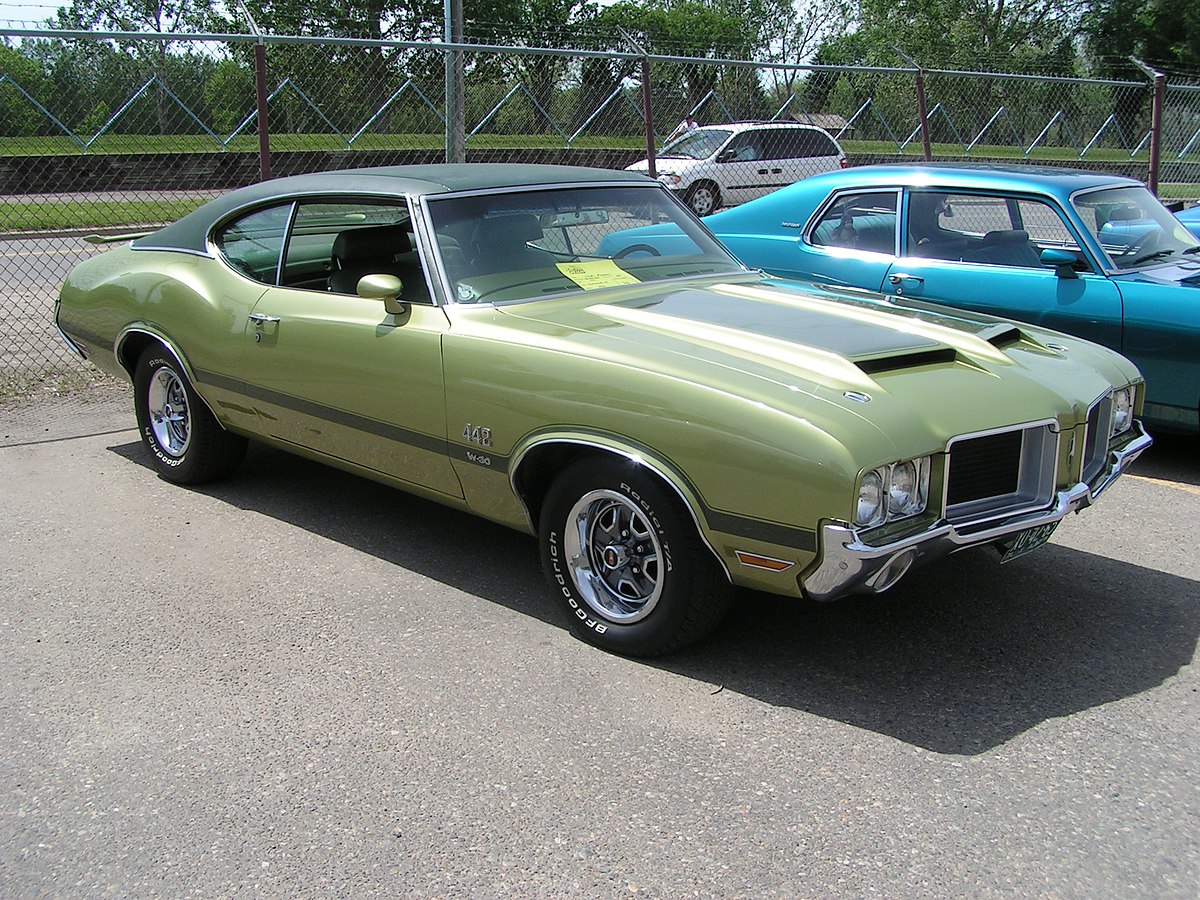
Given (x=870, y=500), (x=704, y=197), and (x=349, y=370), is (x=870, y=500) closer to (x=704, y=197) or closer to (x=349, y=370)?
(x=349, y=370)

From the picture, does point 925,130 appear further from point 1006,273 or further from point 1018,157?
point 1006,273

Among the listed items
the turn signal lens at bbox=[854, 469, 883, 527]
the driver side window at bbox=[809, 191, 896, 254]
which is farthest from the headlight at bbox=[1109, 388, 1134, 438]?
the driver side window at bbox=[809, 191, 896, 254]

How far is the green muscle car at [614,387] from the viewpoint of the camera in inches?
135

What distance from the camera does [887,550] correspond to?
3287 mm

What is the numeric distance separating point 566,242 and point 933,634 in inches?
84.6

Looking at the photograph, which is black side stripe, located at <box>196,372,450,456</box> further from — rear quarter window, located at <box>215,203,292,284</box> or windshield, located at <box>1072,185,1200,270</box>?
windshield, located at <box>1072,185,1200,270</box>

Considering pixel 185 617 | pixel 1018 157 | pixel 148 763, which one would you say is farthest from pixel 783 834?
pixel 1018 157

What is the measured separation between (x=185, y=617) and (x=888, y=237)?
14.4 ft

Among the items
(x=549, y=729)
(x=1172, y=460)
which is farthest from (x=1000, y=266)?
(x=549, y=729)

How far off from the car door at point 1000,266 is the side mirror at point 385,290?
3216 mm

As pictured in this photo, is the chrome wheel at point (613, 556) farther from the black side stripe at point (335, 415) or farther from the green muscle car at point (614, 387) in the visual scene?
the black side stripe at point (335, 415)

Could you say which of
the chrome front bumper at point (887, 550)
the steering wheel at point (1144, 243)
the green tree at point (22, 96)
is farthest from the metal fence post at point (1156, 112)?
the green tree at point (22, 96)

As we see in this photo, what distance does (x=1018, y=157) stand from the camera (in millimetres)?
14633

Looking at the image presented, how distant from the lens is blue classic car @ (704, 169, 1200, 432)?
5879 mm
